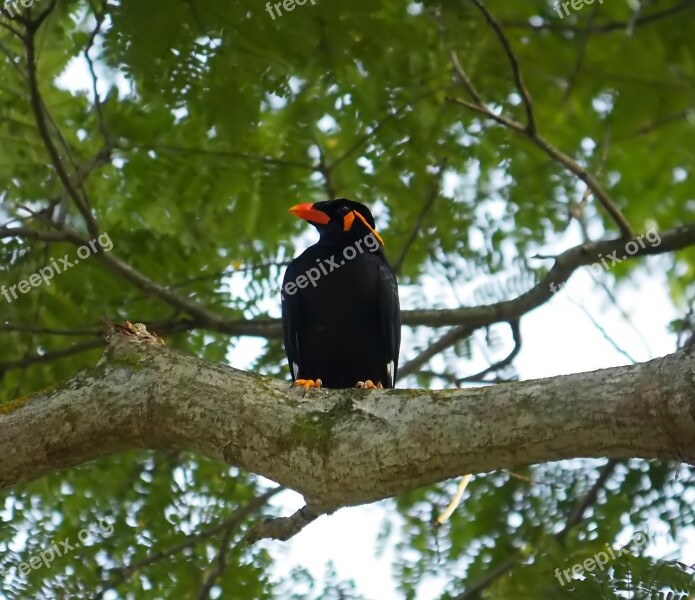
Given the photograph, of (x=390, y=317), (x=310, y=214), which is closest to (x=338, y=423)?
(x=390, y=317)

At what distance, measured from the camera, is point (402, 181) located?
21.0 feet

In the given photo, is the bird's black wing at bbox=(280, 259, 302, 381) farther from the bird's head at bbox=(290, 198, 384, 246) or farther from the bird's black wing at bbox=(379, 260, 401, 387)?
the bird's black wing at bbox=(379, 260, 401, 387)

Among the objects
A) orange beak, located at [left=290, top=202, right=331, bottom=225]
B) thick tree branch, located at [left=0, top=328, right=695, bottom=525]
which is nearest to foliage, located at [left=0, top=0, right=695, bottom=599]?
orange beak, located at [left=290, top=202, right=331, bottom=225]

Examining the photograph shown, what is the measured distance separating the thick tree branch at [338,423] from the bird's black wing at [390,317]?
7.27 ft

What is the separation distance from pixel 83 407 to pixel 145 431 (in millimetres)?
239

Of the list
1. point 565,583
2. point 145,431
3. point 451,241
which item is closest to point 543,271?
point 451,241

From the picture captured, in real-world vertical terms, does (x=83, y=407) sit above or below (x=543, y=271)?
below

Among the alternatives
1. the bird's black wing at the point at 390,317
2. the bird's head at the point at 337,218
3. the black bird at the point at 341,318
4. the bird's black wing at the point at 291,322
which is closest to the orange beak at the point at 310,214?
the bird's head at the point at 337,218

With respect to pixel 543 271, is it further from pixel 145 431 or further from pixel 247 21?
pixel 145 431

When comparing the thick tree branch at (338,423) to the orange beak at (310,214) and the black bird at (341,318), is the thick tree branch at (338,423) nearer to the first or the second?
the black bird at (341,318)

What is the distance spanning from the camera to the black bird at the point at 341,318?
19.1 feet

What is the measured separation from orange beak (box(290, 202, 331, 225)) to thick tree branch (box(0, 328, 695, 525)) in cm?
238

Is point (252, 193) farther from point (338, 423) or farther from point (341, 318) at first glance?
point (338, 423)

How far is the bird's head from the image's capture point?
6043 mm
